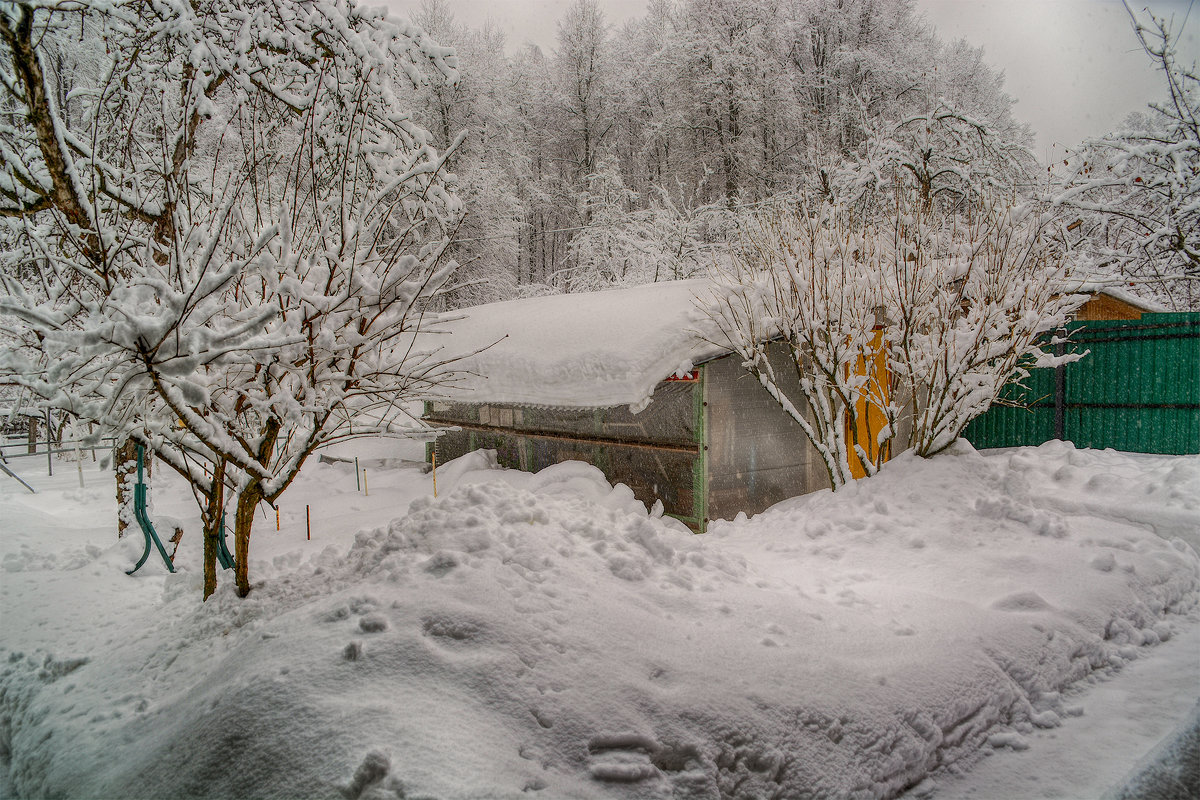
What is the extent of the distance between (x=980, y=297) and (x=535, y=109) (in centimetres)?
2166

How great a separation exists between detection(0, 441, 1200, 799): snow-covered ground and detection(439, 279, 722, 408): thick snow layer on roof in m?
2.26

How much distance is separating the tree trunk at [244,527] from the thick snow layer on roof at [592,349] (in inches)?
84.5

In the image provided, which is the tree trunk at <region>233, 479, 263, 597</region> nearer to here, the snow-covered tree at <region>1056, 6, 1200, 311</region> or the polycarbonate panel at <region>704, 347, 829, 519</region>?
the polycarbonate panel at <region>704, 347, 829, 519</region>

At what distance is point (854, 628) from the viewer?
3.88 meters

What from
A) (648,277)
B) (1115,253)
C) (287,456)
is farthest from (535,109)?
(287,456)

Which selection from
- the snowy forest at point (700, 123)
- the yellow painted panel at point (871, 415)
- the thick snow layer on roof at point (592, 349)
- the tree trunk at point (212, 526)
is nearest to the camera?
the tree trunk at point (212, 526)

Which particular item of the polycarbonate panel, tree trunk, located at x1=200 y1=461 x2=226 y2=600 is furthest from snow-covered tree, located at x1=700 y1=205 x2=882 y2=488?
tree trunk, located at x1=200 y1=461 x2=226 y2=600

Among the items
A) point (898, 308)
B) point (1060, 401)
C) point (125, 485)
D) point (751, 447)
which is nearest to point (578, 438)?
point (751, 447)

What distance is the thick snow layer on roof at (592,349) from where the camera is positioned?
7453 millimetres

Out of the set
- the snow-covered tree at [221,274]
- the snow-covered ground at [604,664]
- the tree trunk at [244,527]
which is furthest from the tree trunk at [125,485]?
the tree trunk at [244,527]

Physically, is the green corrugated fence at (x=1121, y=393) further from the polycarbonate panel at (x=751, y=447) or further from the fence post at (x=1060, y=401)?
the polycarbonate panel at (x=751, y=447)

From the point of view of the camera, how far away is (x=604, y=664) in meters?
2.95

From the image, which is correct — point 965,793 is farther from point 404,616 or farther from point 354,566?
point 354,566

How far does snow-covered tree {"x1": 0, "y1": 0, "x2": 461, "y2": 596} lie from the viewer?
3008 mm
